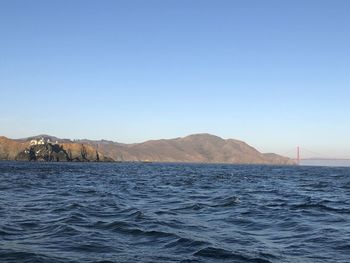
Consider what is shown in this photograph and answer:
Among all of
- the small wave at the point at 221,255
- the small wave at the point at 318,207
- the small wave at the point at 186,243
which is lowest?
the small wave at the point at 221,255

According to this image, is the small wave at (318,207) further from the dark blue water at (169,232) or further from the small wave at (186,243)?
the small wave at (186,243)

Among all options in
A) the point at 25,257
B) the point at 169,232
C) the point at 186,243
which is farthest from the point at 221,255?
the point at 25,257

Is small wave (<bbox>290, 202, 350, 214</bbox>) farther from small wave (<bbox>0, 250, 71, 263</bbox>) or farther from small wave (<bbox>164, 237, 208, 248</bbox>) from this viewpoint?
small wave (<bbox>0, 250, 71, 263</bbox>)

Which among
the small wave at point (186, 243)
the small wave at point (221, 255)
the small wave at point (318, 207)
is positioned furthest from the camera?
the small wave at point (318, 207)

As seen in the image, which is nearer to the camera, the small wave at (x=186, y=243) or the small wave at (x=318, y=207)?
the small wave at (x=186, y=243)

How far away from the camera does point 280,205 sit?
93.5ft

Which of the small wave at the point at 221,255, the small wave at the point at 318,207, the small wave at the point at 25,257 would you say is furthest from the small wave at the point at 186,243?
the small wave at the point at 318,207

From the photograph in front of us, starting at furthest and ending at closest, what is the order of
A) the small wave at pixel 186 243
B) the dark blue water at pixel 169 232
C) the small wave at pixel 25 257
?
1. the small wave at pixel 186 243
2. the dark blue water at pixel 169 232
3. the small wave at pixel 25 257

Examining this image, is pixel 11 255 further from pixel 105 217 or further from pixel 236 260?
pixel 105 217

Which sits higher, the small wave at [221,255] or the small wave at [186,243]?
the small wave at [186,243]

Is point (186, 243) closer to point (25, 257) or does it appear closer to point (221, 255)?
point (221, 255)

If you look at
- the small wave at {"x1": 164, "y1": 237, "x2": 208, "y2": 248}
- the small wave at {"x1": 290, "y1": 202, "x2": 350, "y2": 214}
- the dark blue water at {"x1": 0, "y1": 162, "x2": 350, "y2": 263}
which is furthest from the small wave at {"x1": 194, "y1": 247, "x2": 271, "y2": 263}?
the small wave at {"x1": 290, "y1": 202, "x2": 350, "y2": 214}

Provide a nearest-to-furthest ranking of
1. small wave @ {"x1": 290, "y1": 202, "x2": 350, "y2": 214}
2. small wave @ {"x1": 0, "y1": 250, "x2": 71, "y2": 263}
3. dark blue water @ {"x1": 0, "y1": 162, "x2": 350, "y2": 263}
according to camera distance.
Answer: small wave @ {"x1": 0, "y1": 250, "x2": 71, "y2": 263} < dark blue water @ {"x1": 0, "y1": 162, "x2": 350, "y2": 263} < small wave @ {"x1": 290, "y1": 202, "x2": 350, "y2": 214}

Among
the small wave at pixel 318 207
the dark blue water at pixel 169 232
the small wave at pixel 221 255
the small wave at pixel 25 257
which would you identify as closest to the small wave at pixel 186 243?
the dark blue water at pixel 169 232
